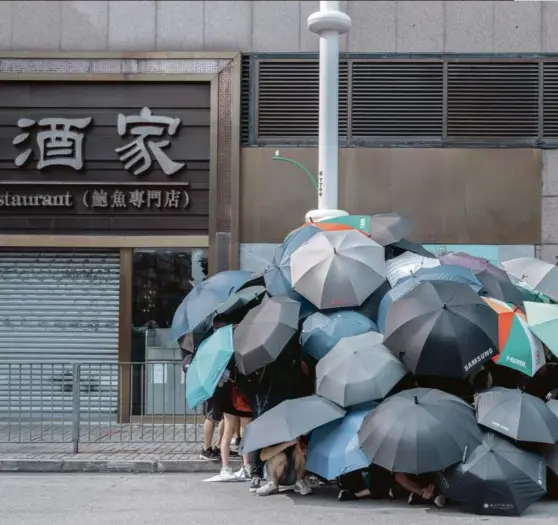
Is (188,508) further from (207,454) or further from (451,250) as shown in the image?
(451,250)

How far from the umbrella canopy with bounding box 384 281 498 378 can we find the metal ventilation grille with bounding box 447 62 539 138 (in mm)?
6171

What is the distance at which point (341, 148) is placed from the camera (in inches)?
517

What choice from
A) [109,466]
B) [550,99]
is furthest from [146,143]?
[550,99]

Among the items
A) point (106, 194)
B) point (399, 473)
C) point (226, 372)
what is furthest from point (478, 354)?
point (106, 194)

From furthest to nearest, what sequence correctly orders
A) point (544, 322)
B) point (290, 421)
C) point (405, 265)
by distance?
point (405, 265) → point (544, 322) → point (290, 421)

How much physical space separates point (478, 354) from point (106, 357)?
24.6 ft

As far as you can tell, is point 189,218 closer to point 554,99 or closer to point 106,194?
point 106,194

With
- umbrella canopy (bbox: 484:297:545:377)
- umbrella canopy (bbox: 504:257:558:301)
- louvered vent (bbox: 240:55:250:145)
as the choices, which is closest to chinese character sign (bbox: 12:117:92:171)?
louvered vent (bbox: 240:55:250:145)

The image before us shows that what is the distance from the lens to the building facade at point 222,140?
43.0 feet

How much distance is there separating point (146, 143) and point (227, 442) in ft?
19.5

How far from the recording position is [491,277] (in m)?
8.95

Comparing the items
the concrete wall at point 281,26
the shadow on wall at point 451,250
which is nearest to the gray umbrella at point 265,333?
the shadow on wall at point 451,250

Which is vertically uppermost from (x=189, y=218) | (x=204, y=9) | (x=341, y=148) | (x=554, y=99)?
(x=204, y=9)

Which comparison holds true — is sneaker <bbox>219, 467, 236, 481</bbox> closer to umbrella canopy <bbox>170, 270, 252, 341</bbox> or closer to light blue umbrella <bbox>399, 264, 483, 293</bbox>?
umbrella canopy <bbox>170, 270, 252, 341</bbox>
